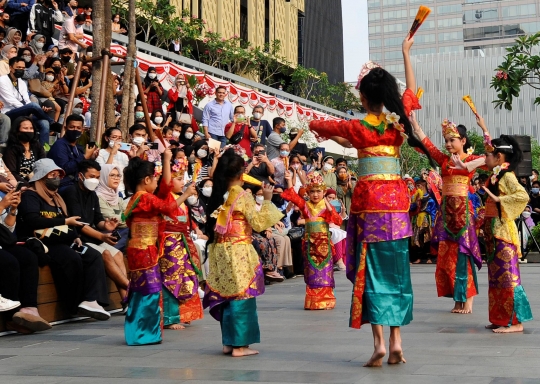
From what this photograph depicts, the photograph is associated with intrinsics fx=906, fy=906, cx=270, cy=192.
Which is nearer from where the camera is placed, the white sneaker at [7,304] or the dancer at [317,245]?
the white sneaker at [7,304]

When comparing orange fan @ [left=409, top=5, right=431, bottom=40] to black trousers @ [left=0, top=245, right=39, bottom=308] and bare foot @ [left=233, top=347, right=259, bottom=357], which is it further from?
black trousers @ [left=0, top=245, right=39, bottom=308]

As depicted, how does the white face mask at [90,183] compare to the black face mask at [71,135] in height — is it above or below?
below

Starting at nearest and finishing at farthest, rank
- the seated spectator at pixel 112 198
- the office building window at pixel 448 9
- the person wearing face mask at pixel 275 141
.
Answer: the seated spectator at pixel 112 198 < the person wearing face mask at pixel 275 141 < the office building window at pixel 448 9

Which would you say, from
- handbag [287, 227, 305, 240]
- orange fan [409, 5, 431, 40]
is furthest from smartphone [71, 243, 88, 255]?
handbag [287, 227, 305, 240]

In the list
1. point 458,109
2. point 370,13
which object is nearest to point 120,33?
point 458,109

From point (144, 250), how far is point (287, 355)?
1.82 metres

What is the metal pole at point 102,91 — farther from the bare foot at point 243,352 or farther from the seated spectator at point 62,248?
the bare foot at point 243,352

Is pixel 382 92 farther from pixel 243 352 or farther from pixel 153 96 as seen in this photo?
pixel 153 96

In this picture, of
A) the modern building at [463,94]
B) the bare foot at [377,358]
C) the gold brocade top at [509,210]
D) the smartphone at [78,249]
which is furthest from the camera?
the modern building at [463,94]

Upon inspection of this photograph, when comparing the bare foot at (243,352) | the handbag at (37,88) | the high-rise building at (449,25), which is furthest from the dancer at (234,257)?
the high-rise building at (449,25)

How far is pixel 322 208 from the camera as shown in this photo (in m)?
10.8

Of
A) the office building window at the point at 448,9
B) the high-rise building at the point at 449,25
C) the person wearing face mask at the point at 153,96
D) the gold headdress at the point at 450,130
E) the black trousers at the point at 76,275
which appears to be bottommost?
the black trousers at the point at 76,275

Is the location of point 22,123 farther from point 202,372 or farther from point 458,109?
point 458,109

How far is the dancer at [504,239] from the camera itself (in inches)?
311
